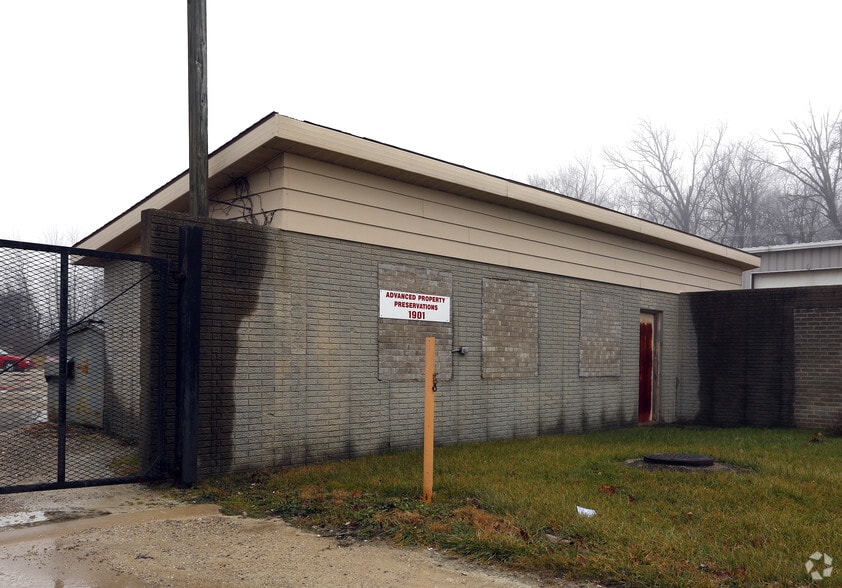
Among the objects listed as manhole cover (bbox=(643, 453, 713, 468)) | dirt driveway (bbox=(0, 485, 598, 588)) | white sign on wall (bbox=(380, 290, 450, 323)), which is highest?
white sign on wall (bbox=(380, 290, 450, 323))

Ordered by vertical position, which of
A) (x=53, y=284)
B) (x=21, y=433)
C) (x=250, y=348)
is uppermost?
(x=53, y=284)

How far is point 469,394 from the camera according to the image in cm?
1130

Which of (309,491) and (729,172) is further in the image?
(729,172)

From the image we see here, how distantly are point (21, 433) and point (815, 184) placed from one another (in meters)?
40.8

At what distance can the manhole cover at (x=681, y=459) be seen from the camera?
8.80 meters

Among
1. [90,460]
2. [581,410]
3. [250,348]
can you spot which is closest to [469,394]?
[581,410]

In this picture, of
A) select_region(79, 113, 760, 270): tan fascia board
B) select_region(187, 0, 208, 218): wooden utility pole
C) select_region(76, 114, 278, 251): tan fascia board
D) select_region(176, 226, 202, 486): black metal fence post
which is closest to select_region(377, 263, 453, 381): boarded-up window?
select_region(79, 113, 760, 270): tan fascia board

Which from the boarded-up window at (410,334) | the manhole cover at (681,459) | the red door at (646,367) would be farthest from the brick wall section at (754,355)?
the boarded-up window at (410,334)

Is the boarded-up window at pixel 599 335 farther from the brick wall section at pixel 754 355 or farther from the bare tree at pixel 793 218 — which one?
the bare tree at pixel 793 218

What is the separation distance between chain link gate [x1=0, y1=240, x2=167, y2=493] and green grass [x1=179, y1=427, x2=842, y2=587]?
1.32 m

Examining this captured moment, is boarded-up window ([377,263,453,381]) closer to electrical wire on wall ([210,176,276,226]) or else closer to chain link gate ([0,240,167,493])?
electrical wire on wall ([210,176,276,226])

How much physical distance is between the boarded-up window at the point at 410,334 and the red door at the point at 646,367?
6205mm

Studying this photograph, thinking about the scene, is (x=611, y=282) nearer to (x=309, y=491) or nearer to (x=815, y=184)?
(x=309, y=491)

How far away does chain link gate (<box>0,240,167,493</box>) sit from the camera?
7.12m
